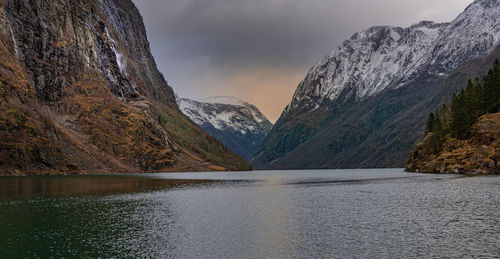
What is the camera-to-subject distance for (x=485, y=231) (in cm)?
4597

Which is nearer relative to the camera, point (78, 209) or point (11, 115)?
point (78, 209)

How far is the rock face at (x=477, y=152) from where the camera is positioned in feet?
438

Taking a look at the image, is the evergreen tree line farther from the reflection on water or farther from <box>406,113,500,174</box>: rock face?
the reflection on water

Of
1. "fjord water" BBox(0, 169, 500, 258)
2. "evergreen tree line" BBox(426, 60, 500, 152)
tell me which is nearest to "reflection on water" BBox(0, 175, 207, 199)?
"fjord water" BBox(0, 169, 500, 258)

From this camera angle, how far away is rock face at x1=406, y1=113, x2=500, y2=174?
13362cm

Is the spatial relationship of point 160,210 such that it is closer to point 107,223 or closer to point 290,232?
point 107,223

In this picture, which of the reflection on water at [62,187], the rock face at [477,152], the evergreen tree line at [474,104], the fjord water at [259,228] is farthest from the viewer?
the evergreen tree line at [474,104]

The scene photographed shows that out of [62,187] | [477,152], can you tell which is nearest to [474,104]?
[477,152]

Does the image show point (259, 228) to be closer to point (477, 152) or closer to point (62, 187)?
point (62, 187)

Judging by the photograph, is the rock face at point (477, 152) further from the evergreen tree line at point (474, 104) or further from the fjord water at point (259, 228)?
the fjord water at point (259, 228)

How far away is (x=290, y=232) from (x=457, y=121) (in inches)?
5371

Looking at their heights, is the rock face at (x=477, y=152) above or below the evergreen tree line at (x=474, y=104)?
below

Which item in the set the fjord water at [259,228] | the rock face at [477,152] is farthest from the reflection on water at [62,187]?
the rock face at [477,152]

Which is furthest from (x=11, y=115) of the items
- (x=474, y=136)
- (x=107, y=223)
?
(x=474, y=136)
